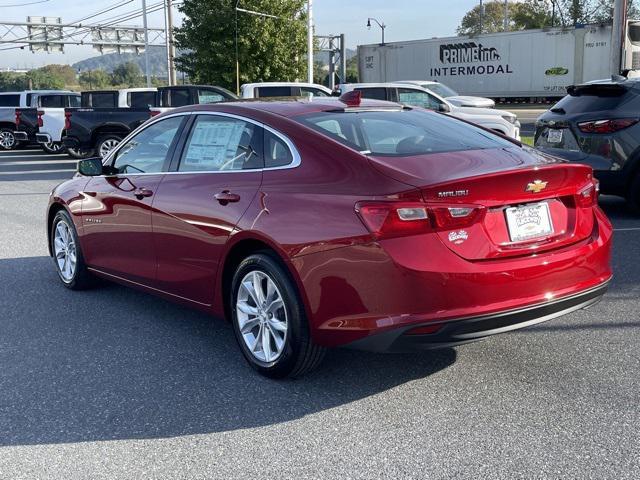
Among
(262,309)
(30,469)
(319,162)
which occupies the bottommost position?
(30,469)

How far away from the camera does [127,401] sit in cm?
417

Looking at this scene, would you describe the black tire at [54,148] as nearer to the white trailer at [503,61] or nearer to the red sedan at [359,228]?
the red sedan at [359,228]

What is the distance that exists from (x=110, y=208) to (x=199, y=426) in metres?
2.55

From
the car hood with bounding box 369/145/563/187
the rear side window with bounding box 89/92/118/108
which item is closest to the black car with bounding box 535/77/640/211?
the car hood with bounding box 369/145/563/187

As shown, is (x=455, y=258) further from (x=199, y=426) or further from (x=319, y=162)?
(x=199, y=426)

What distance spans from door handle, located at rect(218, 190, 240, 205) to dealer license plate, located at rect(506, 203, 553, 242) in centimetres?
160

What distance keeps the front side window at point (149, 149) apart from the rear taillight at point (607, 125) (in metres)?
5.51

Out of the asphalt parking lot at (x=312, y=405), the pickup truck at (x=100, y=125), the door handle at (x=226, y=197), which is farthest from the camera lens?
the pickup truck at (x=100, y=125)

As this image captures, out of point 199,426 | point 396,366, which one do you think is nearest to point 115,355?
point 199,426

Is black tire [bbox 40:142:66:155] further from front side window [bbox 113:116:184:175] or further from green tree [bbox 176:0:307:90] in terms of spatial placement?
front side window [bbox 113:116:184:175]

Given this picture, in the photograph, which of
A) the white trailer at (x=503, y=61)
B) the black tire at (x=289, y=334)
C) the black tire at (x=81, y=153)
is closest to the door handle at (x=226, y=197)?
the black tire at (x=289, y=334)

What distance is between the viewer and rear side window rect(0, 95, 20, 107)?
24.9m

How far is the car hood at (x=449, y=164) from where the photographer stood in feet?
12.6

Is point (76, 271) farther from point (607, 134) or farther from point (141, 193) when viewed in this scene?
point (607, 134)
